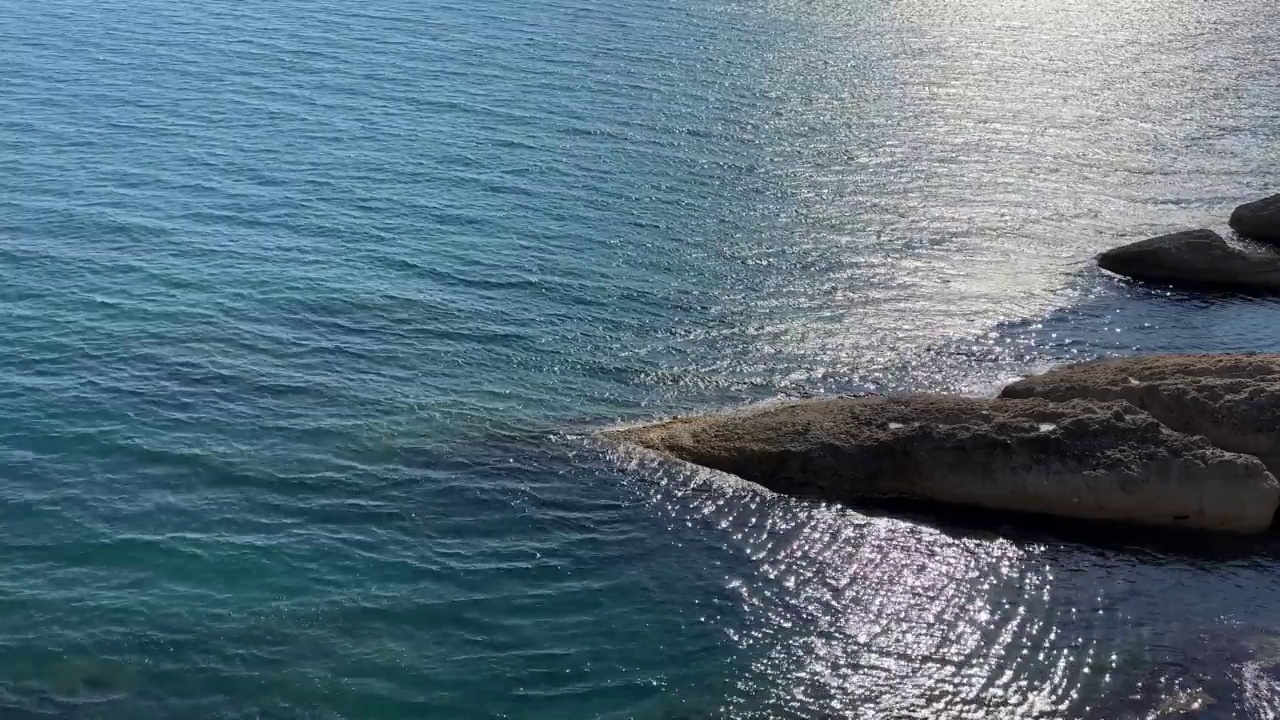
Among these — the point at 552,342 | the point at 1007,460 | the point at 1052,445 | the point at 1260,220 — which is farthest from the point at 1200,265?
the point at 552,342

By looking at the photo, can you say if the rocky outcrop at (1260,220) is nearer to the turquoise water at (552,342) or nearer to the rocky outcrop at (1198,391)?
the turquoise water at (552,342)

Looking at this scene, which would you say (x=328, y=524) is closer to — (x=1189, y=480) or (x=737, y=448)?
(x=737, y=448)

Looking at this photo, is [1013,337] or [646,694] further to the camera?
[1013,337]

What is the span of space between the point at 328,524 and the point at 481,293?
55.9 ft

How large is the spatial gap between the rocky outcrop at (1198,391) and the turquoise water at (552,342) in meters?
4.43

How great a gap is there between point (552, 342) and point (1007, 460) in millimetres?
18239

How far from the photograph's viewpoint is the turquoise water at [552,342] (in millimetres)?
31703

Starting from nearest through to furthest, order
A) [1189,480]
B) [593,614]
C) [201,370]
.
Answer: [593,614] < [1189,480] < [201,370]

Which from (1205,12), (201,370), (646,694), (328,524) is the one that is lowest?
(646,694)

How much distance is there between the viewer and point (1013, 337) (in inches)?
1933

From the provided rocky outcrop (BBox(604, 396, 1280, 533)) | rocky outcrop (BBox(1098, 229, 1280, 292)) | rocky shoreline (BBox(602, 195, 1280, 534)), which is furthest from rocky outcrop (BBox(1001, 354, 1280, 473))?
→ rocky outcrop (BBox(1098, 229, 1280, 292))

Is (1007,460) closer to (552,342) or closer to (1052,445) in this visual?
(1052,445)

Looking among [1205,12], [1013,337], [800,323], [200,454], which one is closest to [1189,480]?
[1013,337]

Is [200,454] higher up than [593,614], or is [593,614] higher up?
[200,454]
